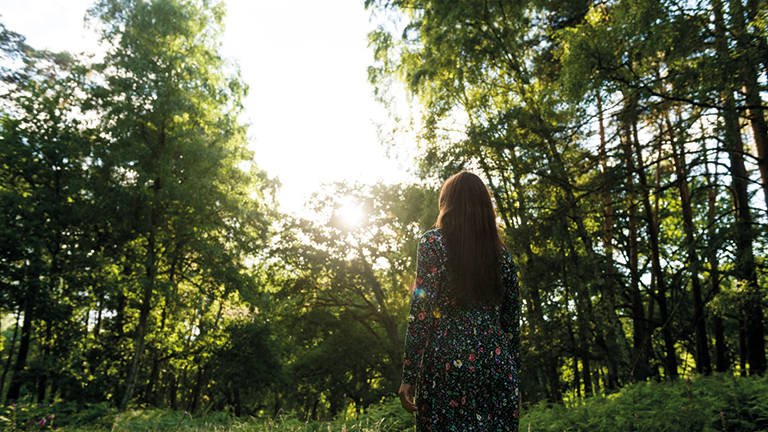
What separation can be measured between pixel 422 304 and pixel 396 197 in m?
14.4

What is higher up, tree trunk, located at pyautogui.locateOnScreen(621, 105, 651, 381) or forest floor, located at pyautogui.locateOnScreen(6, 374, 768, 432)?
tree trunk, located at pyautogui.locateOnScreen(621, 105, 651, 381)

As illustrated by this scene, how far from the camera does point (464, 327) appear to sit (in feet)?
6.86

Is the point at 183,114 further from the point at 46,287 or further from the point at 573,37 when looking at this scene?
the point at 573,37

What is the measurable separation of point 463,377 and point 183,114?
12643 mm

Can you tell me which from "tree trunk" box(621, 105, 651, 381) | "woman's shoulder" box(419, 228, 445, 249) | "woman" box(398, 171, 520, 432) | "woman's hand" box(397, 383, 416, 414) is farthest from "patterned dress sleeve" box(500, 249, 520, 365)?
"tree trunk" box(621, 105, 651, 381)

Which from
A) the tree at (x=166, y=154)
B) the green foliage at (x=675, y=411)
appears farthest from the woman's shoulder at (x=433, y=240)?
the tree at (x=166, y=154)

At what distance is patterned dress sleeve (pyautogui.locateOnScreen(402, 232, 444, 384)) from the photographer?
2.08m

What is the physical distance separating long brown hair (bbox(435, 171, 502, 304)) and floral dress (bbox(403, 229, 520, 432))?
0.19 feet

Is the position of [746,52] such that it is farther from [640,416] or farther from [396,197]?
[396,197]

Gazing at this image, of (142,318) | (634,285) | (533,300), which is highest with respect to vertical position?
(634,285)

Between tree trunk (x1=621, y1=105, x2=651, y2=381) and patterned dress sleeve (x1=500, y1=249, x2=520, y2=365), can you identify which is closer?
patterned dress sleeve (x1=500, y1=249, x2=520, y2=365)

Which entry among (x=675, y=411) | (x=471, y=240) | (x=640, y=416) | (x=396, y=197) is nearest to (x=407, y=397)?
(x=471, y=240)

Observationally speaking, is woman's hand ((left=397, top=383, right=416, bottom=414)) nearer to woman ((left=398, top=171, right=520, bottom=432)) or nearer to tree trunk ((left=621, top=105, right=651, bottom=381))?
woman ((left=398, top=171, right=520, bottom=432))

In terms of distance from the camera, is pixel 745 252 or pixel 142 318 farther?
pixel 142 318
